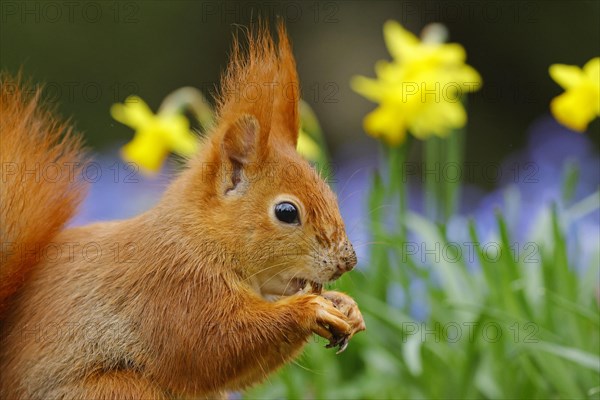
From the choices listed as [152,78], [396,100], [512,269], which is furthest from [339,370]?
[152,78]

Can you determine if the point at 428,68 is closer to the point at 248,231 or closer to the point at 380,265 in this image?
the point at 380,265

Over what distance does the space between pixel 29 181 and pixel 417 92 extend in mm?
920

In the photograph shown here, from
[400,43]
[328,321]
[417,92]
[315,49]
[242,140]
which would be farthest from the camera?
[315,49]

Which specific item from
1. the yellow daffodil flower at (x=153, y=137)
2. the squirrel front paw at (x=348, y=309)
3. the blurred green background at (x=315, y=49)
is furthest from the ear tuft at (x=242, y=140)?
the blurred green background at (x=315, y=49)

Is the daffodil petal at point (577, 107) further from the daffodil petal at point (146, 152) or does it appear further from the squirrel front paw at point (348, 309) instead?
the daffodil petal at point (146, 152)

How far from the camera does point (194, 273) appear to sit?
4.18 feet

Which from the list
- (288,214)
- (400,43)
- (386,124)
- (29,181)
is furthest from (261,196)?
(400,43)

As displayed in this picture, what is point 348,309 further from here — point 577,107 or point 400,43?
point 400,43

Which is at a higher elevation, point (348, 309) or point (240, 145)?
point (240, 145)

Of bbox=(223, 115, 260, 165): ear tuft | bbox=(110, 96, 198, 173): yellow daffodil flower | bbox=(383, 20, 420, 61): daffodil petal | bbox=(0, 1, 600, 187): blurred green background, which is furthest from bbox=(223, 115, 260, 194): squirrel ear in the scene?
bbox=(0, 1, 600, 187): blurred green background

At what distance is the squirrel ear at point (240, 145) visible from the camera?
132 centimetres

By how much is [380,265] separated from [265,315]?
83cm

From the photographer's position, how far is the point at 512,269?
1.77 meters

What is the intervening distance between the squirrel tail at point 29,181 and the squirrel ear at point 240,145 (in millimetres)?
252
